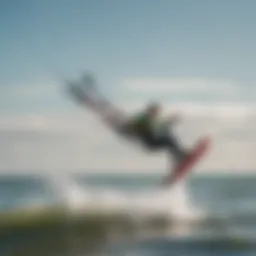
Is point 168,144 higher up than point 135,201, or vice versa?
point 168,144

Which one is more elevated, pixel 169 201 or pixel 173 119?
pixel 173 119

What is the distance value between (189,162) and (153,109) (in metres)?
0.17

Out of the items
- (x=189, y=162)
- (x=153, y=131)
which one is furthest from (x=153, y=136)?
(x=189, y=162)

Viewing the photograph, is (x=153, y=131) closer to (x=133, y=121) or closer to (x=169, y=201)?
(x=133, y=121)

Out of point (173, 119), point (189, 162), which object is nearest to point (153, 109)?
point (173, 119)

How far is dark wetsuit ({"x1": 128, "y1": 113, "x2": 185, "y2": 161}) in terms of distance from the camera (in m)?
1.49

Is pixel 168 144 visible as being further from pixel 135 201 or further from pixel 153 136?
pixel 135 201

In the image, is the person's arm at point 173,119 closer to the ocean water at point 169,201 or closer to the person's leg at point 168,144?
the person's leg at point 168,144

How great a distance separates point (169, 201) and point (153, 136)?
0.59 ft

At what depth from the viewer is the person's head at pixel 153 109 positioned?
4.91ft

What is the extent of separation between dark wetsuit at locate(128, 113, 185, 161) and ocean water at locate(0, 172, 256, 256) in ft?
0.25

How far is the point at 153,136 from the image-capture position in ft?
4.90

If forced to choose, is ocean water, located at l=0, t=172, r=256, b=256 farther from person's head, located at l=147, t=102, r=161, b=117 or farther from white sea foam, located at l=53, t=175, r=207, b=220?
person's head, located at l=147, t=102, r=161, b=117

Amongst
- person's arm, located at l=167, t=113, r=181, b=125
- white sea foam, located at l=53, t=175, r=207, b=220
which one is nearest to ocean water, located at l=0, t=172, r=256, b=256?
white sea foam, located at l=53, t=175, r=207, b=220
